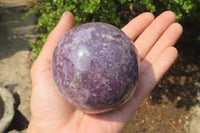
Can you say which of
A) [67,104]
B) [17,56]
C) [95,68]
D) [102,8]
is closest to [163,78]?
[102,8]

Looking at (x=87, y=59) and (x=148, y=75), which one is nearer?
(x=87, y=59)

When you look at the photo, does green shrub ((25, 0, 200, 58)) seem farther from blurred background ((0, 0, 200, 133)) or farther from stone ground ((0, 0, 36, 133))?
stone ground ((0, 0, 36, 133))

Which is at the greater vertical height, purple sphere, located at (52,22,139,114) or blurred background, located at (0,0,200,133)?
purple sphere, located at (52,22,139,114)

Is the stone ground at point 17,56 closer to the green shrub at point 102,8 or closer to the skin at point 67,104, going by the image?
the skin at point 67,104

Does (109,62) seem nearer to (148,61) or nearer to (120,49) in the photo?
(120,49)

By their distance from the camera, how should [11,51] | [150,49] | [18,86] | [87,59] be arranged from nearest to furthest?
[87,59] → [150,49] → [18,86] → [11,51]

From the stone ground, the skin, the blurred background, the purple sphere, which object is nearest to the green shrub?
the blurred background

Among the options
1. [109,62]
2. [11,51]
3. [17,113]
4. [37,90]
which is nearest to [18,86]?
[17,113]

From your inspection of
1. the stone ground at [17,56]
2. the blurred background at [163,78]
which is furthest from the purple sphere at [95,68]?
the stone ground at [17,56]
